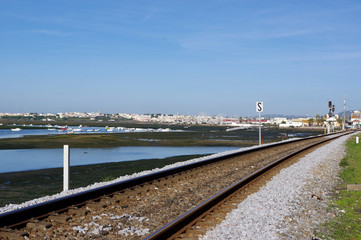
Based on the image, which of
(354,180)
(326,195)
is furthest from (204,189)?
(354,180)

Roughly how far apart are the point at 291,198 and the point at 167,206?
379 cm

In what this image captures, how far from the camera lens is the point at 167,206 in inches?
393

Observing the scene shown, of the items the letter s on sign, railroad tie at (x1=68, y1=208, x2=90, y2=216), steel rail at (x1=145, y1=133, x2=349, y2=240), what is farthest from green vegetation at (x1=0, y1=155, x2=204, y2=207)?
the letter s on sign

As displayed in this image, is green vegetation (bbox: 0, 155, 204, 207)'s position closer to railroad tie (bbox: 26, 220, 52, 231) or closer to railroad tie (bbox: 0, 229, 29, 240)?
railroad tie (bbox: 26, 220, 52, 231)

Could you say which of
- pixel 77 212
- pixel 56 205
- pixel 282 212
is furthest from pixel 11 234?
pixel 282 212

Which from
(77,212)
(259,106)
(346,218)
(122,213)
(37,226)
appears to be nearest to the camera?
(37,226)

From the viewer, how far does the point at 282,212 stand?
9.51m

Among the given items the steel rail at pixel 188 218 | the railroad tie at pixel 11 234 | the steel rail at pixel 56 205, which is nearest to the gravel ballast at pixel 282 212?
the steel rail at pixel 188 218

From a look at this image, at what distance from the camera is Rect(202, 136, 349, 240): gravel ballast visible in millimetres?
7746

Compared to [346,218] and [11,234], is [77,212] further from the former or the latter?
[346,218]

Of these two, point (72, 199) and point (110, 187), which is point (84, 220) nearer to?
point (72, 199)

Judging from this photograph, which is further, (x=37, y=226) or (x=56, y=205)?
(x=56, y=205)

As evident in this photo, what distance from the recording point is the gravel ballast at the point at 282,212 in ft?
25.4

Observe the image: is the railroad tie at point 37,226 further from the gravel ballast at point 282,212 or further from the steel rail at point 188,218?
the gravel ballast at point 282,212
